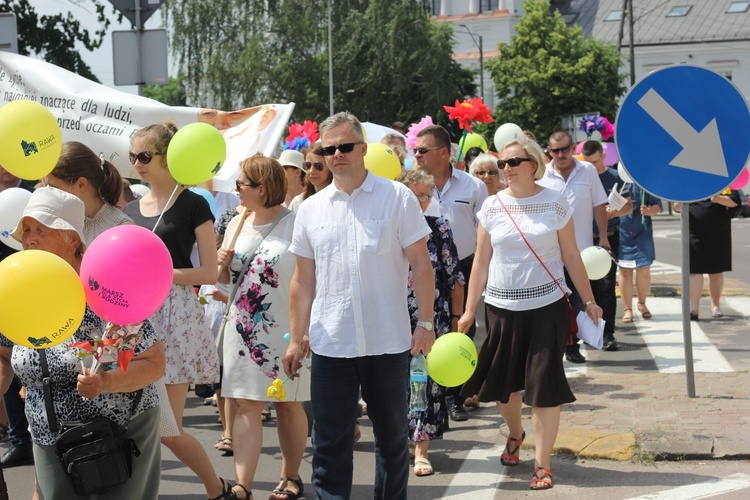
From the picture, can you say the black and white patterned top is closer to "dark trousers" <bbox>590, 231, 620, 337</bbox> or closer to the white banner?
the white banner

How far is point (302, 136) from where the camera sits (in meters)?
9.44

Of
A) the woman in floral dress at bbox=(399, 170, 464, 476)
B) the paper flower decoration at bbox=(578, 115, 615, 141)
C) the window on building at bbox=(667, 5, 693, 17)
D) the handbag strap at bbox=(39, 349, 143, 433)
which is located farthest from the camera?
the window on building at bbox=(667, 5, 693, 17)

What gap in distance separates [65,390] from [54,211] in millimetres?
632

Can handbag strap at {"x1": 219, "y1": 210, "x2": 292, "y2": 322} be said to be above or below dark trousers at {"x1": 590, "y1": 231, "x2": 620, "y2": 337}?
above

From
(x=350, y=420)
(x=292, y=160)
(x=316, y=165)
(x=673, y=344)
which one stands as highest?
(x=316, y=165)

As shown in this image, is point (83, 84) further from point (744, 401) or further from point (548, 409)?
point (744, 401)

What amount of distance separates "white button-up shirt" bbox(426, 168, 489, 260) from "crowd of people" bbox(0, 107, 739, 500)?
18mm

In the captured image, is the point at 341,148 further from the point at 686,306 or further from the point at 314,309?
the point at 686,306

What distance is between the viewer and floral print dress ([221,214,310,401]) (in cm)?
587

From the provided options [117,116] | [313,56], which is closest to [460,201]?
[117,116]

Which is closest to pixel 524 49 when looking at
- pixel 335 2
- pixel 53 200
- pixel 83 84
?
pixel 335 2

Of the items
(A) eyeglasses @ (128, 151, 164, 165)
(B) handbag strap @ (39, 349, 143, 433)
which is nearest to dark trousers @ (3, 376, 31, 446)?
(A) eyeglasses @ (128, 151, 164, 165)

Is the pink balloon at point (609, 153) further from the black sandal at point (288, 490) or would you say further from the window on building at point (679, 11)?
the window on building at point (679, 11)

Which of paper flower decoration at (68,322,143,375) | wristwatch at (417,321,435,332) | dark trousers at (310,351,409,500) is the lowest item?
dark trousers at (310,351,409,500)
